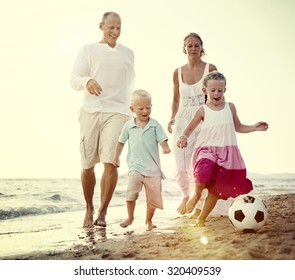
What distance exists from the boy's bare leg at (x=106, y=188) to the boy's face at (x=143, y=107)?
43 centimetres

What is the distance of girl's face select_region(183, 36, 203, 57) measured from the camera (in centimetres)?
361

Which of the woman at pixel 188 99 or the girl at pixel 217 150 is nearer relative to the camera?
the girl at pixel 217 150

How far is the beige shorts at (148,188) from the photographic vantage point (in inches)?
121

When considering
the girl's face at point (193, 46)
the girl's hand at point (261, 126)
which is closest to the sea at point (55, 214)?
the girl's hand at point (261, 126)

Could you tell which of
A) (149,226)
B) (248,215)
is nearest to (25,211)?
(149,226)

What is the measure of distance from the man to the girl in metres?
0.56

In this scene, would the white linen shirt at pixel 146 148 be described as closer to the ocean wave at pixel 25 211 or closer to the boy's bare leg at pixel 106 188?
the boy's bare leg at pixel 106 188
